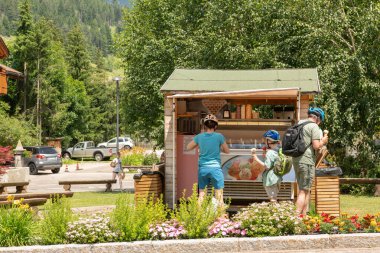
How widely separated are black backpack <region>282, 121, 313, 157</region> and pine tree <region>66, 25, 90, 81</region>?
247 feet

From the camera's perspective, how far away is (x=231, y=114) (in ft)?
48.9

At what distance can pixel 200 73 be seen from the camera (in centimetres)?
1494

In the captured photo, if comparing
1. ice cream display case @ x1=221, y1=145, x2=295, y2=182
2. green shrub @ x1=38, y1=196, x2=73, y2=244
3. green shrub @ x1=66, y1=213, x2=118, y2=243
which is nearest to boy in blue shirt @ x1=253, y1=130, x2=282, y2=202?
ice cream display case @ x1=221, y1=145, x2=295, y2=182

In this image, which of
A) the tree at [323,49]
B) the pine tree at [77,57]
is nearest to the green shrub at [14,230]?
the tree at [323,49]

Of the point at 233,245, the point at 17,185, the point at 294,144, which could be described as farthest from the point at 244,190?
the point at 17,185

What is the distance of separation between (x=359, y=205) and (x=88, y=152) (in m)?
45.8

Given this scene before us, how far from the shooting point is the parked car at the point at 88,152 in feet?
199

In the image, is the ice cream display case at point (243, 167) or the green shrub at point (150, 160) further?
the green shrub at point (150, 160)

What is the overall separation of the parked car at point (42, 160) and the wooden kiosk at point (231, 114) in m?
26.7

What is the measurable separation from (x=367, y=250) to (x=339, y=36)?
14.2 m

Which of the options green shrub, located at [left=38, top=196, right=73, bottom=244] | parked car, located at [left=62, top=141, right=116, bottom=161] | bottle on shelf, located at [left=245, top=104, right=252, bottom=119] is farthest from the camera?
parked car, located at [left=62, top=141, right=116, bottom=161]

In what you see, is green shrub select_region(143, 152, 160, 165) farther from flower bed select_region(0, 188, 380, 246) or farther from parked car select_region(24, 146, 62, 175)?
flower bed select_region(0, 188, 380, 246)

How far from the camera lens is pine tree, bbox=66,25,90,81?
8462 centimetres

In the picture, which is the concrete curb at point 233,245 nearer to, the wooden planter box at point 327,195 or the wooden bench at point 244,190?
the wooden planter box at point 327,195
